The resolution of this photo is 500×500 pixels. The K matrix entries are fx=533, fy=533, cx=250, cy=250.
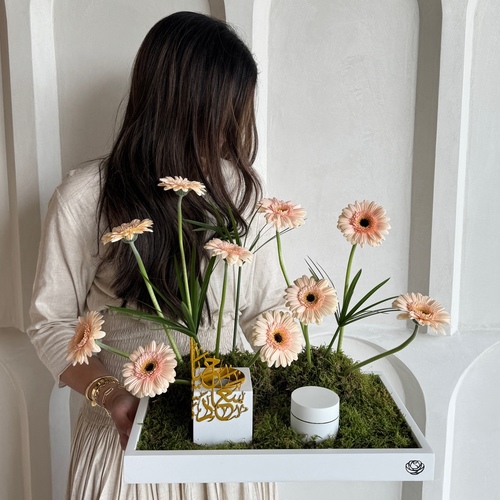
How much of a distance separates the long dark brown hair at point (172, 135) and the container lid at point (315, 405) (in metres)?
0.27

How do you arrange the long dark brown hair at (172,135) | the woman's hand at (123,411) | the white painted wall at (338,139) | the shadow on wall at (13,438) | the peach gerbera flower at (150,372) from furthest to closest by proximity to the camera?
1. the shadow on wall at (13,438)
2. the white painted wall at (338,139)
3. the long dark brown hair at (172,135)
4. the woman's hand at (123,411)
5. the peach gerbera flower at (150,372)

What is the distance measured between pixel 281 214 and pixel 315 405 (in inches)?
9.3

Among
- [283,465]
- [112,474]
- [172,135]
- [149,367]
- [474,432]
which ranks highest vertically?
[172,135]

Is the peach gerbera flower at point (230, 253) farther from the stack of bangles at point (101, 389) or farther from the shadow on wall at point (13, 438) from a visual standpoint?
the shadow on wall at point (13, 438)

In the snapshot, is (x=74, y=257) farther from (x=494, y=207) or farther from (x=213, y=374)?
(x=494, y=207)

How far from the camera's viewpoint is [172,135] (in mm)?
861

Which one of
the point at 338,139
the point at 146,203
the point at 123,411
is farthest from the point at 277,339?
the point at 338,139

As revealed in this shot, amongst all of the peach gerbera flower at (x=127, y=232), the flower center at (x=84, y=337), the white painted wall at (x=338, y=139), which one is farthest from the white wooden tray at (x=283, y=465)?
the white painted wall at (x=338, y=139)

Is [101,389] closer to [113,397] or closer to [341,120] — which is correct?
[113,397]

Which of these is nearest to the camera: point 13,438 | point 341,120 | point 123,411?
point 123,411

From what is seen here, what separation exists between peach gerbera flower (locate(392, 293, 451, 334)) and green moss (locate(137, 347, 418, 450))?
124mm

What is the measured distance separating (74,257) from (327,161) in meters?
0.61

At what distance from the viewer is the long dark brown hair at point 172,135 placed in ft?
2.76

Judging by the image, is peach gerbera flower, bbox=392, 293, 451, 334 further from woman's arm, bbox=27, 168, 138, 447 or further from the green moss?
woman's arm, bbox=27, 168, 138, 447
